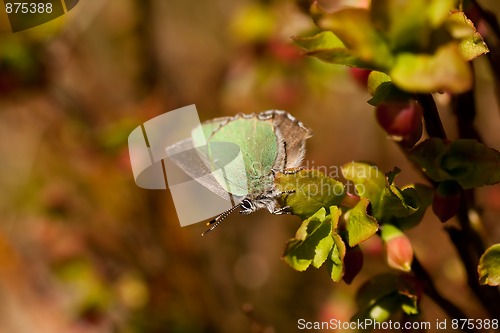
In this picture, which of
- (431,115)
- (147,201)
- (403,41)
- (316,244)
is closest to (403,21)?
(403,41)

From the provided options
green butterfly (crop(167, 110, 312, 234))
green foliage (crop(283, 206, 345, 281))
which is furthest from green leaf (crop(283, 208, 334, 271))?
green butterfly (crop(167, 110, 312, 234))

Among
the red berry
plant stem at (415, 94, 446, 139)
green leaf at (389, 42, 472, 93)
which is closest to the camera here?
green leaf at (389, 42, 472, 93)

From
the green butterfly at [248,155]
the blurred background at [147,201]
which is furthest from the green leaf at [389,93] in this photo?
the blurred background at [147,201]

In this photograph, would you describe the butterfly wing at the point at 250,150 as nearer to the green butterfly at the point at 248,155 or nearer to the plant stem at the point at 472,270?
the green butterfly at the point at 248,155

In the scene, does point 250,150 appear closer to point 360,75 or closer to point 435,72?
point 360,75

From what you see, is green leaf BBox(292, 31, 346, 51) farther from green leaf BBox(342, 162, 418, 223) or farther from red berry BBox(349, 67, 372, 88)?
red berry BBox(349, 67, 372, 88)
